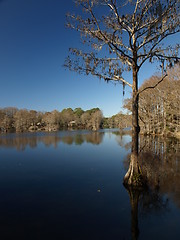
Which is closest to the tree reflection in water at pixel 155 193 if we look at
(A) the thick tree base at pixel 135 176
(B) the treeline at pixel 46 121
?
(A) the thick tree base at pixel 135 176

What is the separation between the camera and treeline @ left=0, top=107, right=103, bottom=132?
312ft

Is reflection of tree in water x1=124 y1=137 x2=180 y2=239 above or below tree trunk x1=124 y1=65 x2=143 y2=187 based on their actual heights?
below

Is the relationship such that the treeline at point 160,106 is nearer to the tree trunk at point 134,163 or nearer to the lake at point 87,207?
the tree trunk at point 134,163

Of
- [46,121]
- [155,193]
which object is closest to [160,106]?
[155,193]

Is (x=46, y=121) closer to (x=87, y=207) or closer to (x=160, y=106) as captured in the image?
(x=160, y=106)

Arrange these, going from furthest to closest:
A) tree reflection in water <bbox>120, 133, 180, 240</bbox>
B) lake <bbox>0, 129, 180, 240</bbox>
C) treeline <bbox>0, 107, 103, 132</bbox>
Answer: treeline <bbox>0, 107, 103, 132</bbox> < tree reflection in water <bbox>120, 133, 180, 240</bbox> < lake <bbox>0, 129, 180, 240</bbox>

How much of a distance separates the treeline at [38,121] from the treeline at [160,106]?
59639mm

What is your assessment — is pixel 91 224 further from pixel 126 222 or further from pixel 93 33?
pixel 93 33

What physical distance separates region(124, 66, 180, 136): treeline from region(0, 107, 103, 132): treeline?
5964 cm

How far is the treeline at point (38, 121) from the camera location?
3745 inches

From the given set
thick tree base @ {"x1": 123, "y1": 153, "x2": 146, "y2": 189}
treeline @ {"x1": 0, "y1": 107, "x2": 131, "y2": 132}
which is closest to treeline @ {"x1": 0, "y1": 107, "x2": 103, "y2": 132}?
treeline @ {"x1": 0, "y1": 107, "x2": 131, "y2": 132}

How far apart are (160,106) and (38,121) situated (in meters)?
96.3

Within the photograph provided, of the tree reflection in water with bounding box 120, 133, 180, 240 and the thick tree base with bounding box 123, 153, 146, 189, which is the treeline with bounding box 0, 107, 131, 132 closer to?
the tree reflection in water with bounding box 120, 133, 180, 240

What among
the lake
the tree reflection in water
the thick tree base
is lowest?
the lake
